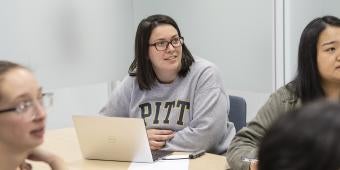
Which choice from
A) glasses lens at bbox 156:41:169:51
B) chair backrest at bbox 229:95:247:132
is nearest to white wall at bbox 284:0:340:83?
chair backrest at bbox 229:95:247:132

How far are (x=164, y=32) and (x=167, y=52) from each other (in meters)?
0.10

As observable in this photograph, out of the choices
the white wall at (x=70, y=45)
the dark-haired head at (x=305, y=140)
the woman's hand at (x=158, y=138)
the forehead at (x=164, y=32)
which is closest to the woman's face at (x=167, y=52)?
the forehead at (x=164, y=32)

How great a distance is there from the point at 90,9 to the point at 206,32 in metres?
0.90

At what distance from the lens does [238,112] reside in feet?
8.85

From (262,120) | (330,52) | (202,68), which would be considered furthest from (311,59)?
(202,68)

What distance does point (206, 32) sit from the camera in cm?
386

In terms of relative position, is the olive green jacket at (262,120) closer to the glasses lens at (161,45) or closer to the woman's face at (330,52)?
the woman's face at (330,52)

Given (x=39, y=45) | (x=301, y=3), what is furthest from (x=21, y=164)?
(x=301, y=3)

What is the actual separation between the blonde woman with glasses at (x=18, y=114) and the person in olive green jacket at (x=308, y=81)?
881 millimetres

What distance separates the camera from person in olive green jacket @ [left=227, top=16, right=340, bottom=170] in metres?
1.97

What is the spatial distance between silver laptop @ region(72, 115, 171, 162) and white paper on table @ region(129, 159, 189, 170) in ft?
0.10

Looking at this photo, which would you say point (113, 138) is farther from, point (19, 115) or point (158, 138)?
point (19, 115)

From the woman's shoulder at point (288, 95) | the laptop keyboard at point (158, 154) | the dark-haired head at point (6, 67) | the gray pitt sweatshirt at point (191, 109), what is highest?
the dark-haired head at point (6, 67)

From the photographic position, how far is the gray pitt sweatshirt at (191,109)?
2350 millimetres
